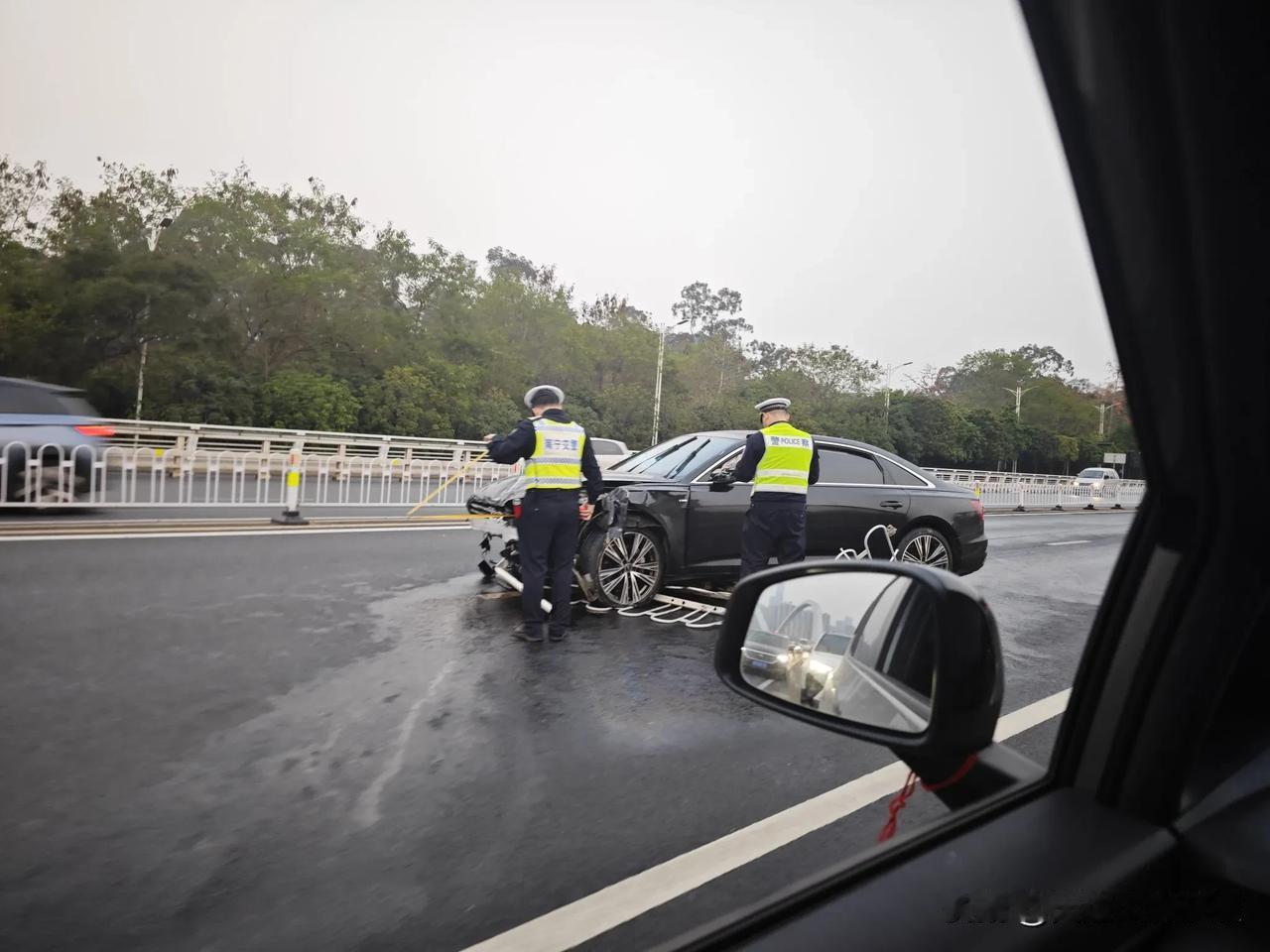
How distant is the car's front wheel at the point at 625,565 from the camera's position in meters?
6.85

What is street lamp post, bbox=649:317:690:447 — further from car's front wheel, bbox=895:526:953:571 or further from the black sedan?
car's front wheel, bbox=895:526:953:571

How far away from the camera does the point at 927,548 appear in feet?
26.7

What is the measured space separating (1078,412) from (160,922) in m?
2.75

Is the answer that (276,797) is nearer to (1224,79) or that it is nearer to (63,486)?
(1224,79)

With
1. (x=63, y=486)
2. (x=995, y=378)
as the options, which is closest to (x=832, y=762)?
(x=995, y=378)

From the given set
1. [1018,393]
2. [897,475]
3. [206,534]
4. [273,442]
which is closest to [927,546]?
[897,475]

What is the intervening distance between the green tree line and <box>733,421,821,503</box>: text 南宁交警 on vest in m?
0.18

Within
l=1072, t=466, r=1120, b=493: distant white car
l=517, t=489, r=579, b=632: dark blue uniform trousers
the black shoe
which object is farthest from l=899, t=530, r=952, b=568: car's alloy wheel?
l=1072, t=466, r=1120, b=493: distant white car

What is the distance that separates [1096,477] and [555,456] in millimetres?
4133

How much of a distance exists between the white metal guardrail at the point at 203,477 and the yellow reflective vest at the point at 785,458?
4.06 m

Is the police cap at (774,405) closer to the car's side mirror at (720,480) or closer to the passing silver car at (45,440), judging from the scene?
the car's side mirror at (720,480)

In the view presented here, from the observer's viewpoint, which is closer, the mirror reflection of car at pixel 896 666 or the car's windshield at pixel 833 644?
the mirror reflection of car at pixel 896 666

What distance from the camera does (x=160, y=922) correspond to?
91.4 inches

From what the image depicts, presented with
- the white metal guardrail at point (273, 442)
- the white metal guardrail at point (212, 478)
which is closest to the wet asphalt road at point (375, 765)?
the white metal guardrail at point (212, 478)
